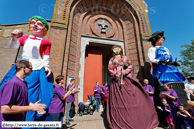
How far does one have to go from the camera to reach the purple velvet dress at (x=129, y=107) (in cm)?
235

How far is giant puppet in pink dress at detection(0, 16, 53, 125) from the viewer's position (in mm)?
1945

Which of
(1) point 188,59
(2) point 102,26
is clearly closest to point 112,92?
(2) point 102,26

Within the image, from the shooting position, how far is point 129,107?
246 cm

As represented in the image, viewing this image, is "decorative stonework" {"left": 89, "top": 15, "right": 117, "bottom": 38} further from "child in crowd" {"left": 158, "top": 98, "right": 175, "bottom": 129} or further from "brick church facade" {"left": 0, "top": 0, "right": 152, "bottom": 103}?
"child in crowd" {"left": 158, "top": 98, "right": 175, "bottom": 129}

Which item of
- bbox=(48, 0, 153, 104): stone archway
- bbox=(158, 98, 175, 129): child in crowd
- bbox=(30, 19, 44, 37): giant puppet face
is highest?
bbox=(48, 0, 153, 104): stone archway

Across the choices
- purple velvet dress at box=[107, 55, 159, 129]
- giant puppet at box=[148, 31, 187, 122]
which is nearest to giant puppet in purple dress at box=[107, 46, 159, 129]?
purple velvet dress at box=[107, 55, 159, 129]

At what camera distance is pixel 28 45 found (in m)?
2.25

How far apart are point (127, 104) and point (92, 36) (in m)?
4.93

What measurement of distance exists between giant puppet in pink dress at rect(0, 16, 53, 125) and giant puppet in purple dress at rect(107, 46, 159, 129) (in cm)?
163

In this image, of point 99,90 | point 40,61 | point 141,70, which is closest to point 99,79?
point 99,90

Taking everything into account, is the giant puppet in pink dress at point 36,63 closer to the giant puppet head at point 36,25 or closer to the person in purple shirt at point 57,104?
the giant puppet head at point 36,25

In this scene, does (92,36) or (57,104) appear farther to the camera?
(92,36)

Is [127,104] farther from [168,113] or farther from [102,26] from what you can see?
[102,26]

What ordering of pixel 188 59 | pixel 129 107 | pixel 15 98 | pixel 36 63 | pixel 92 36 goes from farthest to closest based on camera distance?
pixel 188 59 < pixel 92 36 < pixel 129 107 < pixel 36 63 < pixel 15 98
